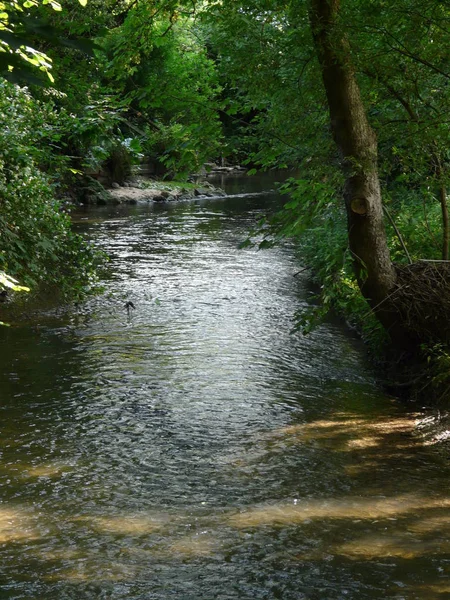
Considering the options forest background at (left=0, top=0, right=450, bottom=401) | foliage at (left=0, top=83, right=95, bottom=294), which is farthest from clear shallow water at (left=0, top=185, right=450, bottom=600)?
forest background at (left=0, top=0, right=450, bottom=401)

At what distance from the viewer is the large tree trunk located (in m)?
8.96

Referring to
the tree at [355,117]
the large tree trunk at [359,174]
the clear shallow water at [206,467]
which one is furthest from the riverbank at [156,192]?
the large tree trunk at [359,174]

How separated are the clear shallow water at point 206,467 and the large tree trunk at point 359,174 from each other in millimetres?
1448

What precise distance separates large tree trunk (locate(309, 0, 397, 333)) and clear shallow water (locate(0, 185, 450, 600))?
145 cm

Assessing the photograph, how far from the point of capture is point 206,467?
734 cm

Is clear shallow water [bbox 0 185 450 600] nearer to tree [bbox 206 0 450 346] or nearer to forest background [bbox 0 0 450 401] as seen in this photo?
forest background [bbox 0 0 450 401]

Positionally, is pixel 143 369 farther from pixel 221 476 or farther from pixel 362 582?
pixel 362 582

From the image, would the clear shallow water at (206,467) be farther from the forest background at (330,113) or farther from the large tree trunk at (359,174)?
the large tree trunk at (359,174)

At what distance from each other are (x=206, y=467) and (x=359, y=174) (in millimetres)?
3991

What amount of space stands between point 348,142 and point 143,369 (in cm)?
396

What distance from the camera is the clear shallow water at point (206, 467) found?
18.0 feet

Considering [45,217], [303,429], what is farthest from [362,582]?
[45,217]

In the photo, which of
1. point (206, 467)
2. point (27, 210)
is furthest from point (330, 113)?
point (27, 210)

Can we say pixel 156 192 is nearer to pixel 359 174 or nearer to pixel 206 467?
pixel 359 174
